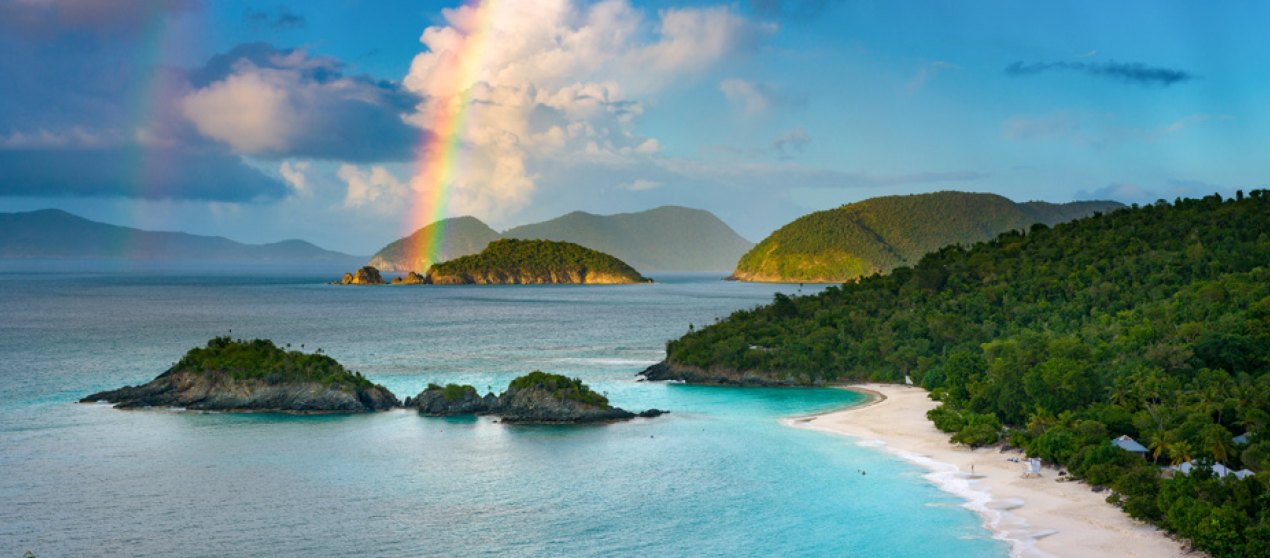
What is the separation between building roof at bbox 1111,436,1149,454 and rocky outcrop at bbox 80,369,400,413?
49328 mm

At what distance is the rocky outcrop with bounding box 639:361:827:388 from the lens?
8206 cm

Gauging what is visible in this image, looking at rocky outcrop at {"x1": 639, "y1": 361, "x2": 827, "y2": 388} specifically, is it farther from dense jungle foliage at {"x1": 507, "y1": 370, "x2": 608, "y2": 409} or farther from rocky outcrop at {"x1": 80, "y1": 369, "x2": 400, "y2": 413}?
rocky outcrop at {"x1": 80, "y1": 369, "x2": 400, "y2": 413}

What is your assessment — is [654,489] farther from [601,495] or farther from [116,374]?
[116,374]

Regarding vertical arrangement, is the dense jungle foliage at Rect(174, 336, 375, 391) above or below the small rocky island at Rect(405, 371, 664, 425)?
above

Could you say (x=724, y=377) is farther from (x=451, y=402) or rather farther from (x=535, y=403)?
(x=451, y=402)

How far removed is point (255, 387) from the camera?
66438 millimetres

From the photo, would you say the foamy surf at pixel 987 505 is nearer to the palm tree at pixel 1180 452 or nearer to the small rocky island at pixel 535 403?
the palm tree at pixel 1180 452

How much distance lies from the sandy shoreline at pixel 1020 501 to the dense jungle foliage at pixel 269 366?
35721 mm

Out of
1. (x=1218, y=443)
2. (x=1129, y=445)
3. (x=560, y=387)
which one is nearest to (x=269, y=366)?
(x=560, y=387)

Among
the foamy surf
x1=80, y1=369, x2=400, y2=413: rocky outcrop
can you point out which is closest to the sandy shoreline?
the foamy surf

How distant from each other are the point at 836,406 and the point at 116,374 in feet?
216

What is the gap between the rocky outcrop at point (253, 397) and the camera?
65.4 meters

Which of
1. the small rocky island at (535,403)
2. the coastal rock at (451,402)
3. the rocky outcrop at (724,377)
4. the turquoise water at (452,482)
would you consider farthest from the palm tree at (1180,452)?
the coastal rock at (451,402)

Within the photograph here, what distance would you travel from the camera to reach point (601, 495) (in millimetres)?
43594
